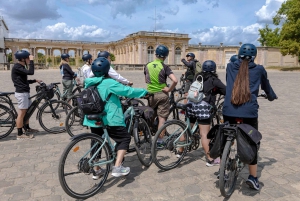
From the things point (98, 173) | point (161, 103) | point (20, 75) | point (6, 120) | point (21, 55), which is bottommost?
point (98, 173)

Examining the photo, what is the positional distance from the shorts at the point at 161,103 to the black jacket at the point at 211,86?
0.84 m

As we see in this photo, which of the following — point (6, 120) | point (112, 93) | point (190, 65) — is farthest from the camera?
point (190, 65)

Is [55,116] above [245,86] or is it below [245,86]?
below

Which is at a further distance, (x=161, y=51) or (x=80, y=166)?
(x=161, y=51)

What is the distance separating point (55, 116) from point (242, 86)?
467cm

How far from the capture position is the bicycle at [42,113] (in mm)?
5602

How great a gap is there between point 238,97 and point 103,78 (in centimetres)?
169

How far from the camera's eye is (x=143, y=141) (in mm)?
4227

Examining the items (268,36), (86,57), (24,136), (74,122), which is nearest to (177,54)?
(268,36)

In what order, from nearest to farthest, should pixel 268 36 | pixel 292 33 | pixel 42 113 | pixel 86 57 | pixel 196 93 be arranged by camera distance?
pixel 196 93 < pixel 42 113 < pixel 86 57 < pixel 292 33 < pixel 268 36

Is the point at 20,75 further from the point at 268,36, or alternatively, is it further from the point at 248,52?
the point at 268,36

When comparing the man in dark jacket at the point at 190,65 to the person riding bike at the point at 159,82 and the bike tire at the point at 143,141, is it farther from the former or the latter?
the bike tire at the point at 143,141

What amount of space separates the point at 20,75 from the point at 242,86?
4377 millimetres

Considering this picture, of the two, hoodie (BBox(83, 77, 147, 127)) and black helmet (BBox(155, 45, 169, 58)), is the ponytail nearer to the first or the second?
hoodie (BBox(83, 77, 147, 127))
